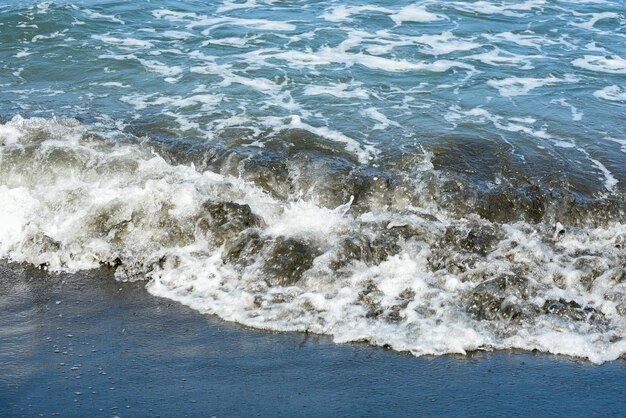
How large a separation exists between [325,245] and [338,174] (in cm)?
159

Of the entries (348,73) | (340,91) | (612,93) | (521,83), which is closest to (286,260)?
(340,91)

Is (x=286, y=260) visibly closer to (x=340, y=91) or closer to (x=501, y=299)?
(x=501, y=299)

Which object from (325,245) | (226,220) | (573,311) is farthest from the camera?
(226,220)

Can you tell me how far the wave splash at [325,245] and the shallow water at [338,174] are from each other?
23mm

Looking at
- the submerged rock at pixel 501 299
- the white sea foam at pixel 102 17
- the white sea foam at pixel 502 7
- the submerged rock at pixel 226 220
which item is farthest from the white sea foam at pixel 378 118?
the white sea foam at pixel 102 17

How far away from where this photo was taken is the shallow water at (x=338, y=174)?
668cm

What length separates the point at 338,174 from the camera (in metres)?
8.81

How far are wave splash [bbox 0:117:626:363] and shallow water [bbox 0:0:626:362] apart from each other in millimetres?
23

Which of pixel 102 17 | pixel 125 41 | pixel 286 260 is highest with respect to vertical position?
pixel 102 17

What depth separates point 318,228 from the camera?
7727 mm

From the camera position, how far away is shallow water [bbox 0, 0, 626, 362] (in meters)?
6.68

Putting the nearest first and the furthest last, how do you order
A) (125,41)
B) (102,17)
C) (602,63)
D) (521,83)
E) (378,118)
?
(378,118) → (521,83) → (602,63) → (125,41) → (102,17)

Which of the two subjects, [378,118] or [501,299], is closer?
[501,299]

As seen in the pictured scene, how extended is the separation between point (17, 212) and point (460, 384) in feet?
16.8
